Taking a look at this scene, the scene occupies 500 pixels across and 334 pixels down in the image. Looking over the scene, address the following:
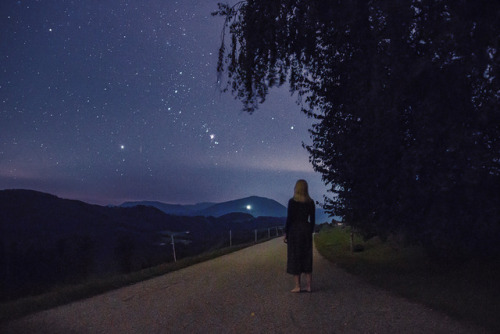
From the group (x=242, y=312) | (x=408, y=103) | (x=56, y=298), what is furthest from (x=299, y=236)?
(x=56, y=298)

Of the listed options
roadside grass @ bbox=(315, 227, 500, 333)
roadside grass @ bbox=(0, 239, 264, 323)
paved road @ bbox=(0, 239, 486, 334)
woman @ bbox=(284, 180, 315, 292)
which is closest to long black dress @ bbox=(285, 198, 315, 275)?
woman @ bbox=(284, 180, 315, 292)

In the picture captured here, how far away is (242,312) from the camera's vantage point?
219 inches

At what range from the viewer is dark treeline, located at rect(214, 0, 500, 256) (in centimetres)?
611

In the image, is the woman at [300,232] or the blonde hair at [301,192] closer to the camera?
the woman at [300,232]

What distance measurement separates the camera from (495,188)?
6707 mm

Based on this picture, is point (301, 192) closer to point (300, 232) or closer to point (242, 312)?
point (300, 232)

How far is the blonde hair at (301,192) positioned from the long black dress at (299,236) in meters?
0.07

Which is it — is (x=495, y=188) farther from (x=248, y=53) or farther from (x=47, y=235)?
(x=47, y=235)

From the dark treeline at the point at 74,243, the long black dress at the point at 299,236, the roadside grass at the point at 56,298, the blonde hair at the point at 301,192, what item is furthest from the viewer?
the dark treeline at the point at 74,243

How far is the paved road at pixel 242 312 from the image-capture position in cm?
475

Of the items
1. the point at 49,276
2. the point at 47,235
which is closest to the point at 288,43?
the point at 49,276

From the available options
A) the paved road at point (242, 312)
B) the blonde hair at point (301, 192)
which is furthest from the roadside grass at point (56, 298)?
the blonde hair at point (301, 192)

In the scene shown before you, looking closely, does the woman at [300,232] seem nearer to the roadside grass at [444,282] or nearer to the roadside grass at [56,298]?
the roadside grass at [444,282]

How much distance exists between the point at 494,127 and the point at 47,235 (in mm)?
173325
